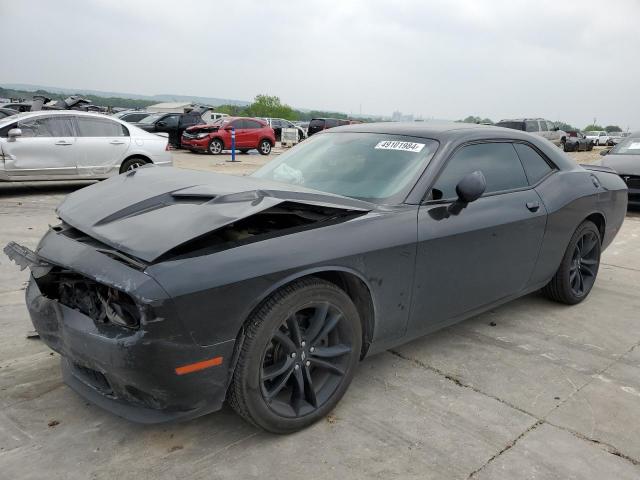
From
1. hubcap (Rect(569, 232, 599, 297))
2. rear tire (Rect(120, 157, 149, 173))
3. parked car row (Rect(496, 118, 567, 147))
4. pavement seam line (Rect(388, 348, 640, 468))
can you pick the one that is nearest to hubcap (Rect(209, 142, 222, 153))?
rear tire (Rect(120, 157, 149, 173))

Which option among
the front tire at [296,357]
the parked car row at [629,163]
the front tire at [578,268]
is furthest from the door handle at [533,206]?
the parked car row at [629,163]

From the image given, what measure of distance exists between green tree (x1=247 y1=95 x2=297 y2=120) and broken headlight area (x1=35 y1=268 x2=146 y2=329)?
340ft

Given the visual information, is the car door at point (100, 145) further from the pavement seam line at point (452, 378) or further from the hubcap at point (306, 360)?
the hubcap at point (306, 360)

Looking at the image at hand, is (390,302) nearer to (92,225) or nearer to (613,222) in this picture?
(92,225)

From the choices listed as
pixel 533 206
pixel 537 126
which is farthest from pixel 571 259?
pixel 537 126

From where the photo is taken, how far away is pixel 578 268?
4.62 m

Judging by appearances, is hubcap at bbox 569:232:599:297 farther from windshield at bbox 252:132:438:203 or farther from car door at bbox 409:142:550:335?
windshield at bbox 252:132:438:203

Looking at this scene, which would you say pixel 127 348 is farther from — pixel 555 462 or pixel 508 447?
pixel 555 462

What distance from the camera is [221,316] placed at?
225 centimetres

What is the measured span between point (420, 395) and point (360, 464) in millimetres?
747

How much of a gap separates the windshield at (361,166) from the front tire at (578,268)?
5.96 ft

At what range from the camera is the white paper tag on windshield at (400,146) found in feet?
11.1

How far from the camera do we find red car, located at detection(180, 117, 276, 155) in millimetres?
20578

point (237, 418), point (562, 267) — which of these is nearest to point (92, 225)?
point (237, 418)
